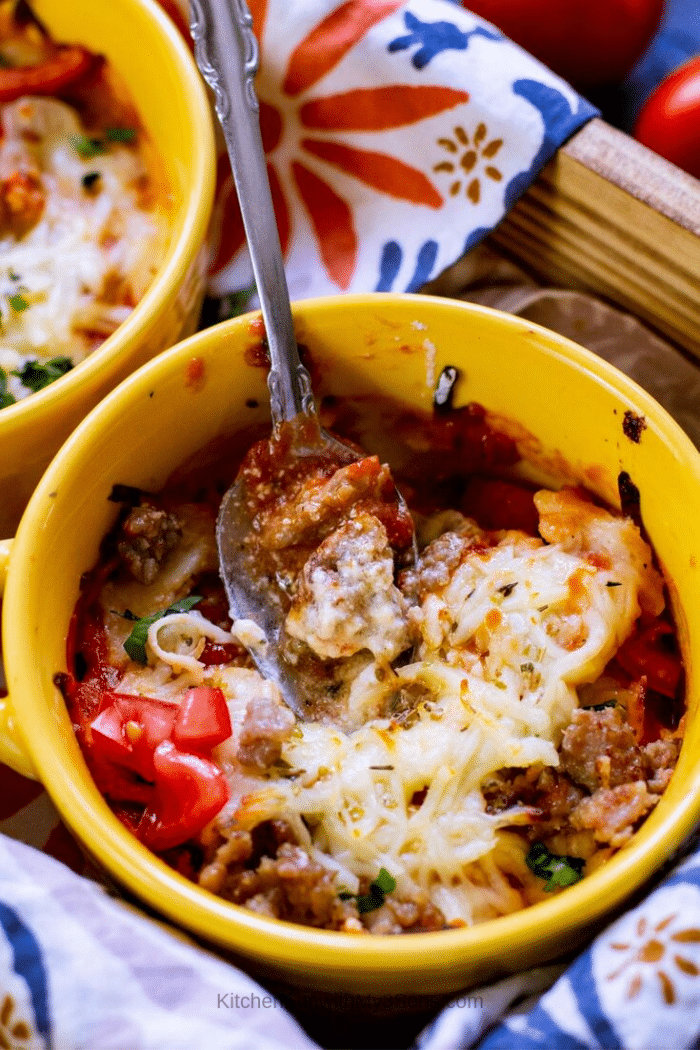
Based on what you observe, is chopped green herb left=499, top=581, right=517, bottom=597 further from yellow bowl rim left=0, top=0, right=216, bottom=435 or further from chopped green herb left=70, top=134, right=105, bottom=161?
chopped green herb left=70, top=134, right=105, bottom=161

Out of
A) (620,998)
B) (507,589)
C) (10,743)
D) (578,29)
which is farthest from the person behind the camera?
(578,29)

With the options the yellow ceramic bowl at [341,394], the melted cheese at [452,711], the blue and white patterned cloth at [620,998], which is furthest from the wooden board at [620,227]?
the blue and white patterned cloth at [620,998]

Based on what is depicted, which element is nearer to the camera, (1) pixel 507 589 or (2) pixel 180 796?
(2) pixel 180 796

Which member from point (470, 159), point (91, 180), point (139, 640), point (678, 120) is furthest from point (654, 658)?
point (91, 180)

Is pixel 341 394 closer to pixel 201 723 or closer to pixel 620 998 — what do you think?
pixel 201 723

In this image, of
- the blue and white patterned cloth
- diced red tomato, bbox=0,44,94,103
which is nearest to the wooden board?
diced red tomato, bbox=0,44,94,103

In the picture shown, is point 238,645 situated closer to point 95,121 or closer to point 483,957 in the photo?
point 483,957

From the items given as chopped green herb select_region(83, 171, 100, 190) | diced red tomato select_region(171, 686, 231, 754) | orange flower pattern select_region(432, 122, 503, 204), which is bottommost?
diced red tomato select_region(171, 686, 231, 754)

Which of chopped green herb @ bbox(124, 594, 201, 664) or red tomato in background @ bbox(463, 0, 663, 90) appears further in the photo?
red tomato in background @ bbox(463, 0, 663, 90)

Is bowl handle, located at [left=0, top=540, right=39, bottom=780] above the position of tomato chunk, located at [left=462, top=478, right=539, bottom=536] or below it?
below
